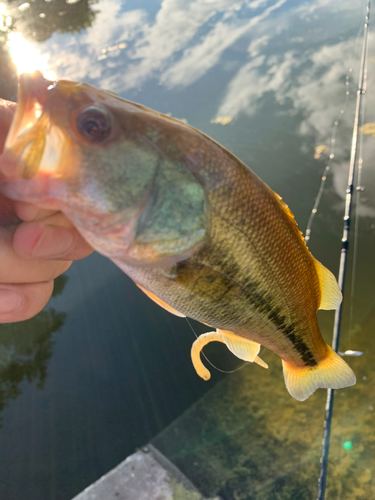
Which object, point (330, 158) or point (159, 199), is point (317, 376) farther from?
point (330, 158)

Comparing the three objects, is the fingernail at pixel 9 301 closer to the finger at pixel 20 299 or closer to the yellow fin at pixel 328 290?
the finger at pixel 20 299

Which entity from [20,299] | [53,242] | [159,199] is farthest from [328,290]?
[20,299]

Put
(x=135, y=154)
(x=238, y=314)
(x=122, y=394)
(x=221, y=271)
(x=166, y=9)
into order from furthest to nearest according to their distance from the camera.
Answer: (x=166, y=9) → (x=122, y=394) → (x=238, y=314) → (x=221, y=271) → (x=135, y=154)

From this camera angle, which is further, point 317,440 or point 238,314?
point 317,440

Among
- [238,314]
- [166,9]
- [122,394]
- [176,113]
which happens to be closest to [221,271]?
[238,314]

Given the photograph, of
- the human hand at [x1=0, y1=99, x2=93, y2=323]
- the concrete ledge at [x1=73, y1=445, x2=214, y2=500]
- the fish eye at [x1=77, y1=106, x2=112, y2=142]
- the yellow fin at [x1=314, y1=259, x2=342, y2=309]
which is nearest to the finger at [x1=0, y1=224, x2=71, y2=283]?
the human hand at [x1=0, y1=99, x2=93, y2=323]

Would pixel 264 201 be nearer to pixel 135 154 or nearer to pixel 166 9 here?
pixel 135 154

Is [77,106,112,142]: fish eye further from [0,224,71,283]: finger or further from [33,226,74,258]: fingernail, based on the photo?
[0,224,71,283]: finger
